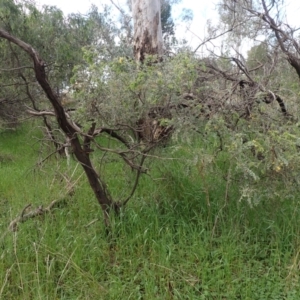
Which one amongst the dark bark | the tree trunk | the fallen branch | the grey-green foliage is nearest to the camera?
the dark bark

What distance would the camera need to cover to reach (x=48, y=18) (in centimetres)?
626

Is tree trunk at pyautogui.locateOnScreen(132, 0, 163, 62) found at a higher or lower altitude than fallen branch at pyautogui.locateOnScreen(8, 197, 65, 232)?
higher

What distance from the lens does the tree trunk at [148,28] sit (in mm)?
4922

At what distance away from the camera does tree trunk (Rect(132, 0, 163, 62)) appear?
4922mm

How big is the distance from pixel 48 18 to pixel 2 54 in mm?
1107

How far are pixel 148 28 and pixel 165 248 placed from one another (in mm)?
3434

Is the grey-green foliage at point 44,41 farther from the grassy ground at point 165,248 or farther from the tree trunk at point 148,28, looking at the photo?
the grassy ground at point 165,248

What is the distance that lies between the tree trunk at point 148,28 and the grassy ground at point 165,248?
6.87ft

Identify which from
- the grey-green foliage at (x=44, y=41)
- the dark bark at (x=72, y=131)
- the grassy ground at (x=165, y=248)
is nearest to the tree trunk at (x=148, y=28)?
the grey-green foliage at (x=44, y=41)

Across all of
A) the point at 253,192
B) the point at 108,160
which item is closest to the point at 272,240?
the point at 253,192

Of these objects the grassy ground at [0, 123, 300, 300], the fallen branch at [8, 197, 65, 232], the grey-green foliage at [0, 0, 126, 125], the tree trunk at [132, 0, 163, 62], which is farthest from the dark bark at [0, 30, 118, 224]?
the grey-green foliage at [0, 0, 126, 125]

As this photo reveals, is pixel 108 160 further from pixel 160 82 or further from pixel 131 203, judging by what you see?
pixel 160 82

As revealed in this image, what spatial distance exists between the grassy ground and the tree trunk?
2.09m

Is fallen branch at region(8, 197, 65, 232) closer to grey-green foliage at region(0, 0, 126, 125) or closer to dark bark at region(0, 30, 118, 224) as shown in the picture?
dark bark at region(0, 30, 118, 224)
